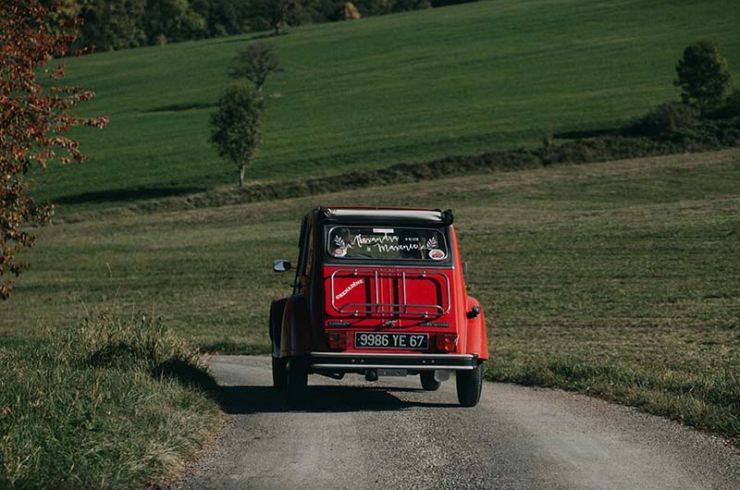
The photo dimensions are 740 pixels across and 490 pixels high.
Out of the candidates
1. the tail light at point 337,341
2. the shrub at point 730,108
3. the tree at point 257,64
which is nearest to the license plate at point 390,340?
the tail light at point 337,341

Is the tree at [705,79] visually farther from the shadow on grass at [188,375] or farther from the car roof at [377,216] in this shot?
the shadow on grass at [188,375]

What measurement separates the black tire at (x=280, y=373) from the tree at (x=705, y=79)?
51415mm

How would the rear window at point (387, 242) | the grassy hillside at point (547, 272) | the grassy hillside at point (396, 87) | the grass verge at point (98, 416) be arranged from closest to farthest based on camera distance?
1. the grass verge at point (98, 416)
2. the rear window at point (387, 242)
3. the grassy hillside at point (547, 272)
4. the grassy hillside at point (396, 87)

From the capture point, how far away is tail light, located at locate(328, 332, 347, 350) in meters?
13.2

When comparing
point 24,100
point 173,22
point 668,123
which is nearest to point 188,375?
point 24,100

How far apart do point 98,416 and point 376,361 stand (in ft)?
12.7

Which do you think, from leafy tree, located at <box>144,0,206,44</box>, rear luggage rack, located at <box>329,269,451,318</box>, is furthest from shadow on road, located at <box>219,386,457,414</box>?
leafy tree, located at <box>144,0,206,44</box>

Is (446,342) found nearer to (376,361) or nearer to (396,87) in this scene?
(376,361)

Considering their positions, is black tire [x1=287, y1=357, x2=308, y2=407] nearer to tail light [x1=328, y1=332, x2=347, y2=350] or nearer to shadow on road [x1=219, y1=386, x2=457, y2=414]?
shadow on road [x1=219, y1=386, x2=457, y2=414]

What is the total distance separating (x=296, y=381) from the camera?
13.3 meters

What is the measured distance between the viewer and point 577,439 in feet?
35.7

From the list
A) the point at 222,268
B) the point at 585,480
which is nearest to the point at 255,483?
the point at 585,480

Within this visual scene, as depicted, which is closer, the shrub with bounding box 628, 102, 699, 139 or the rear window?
the rear window

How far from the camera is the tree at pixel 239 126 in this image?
2424 inches
